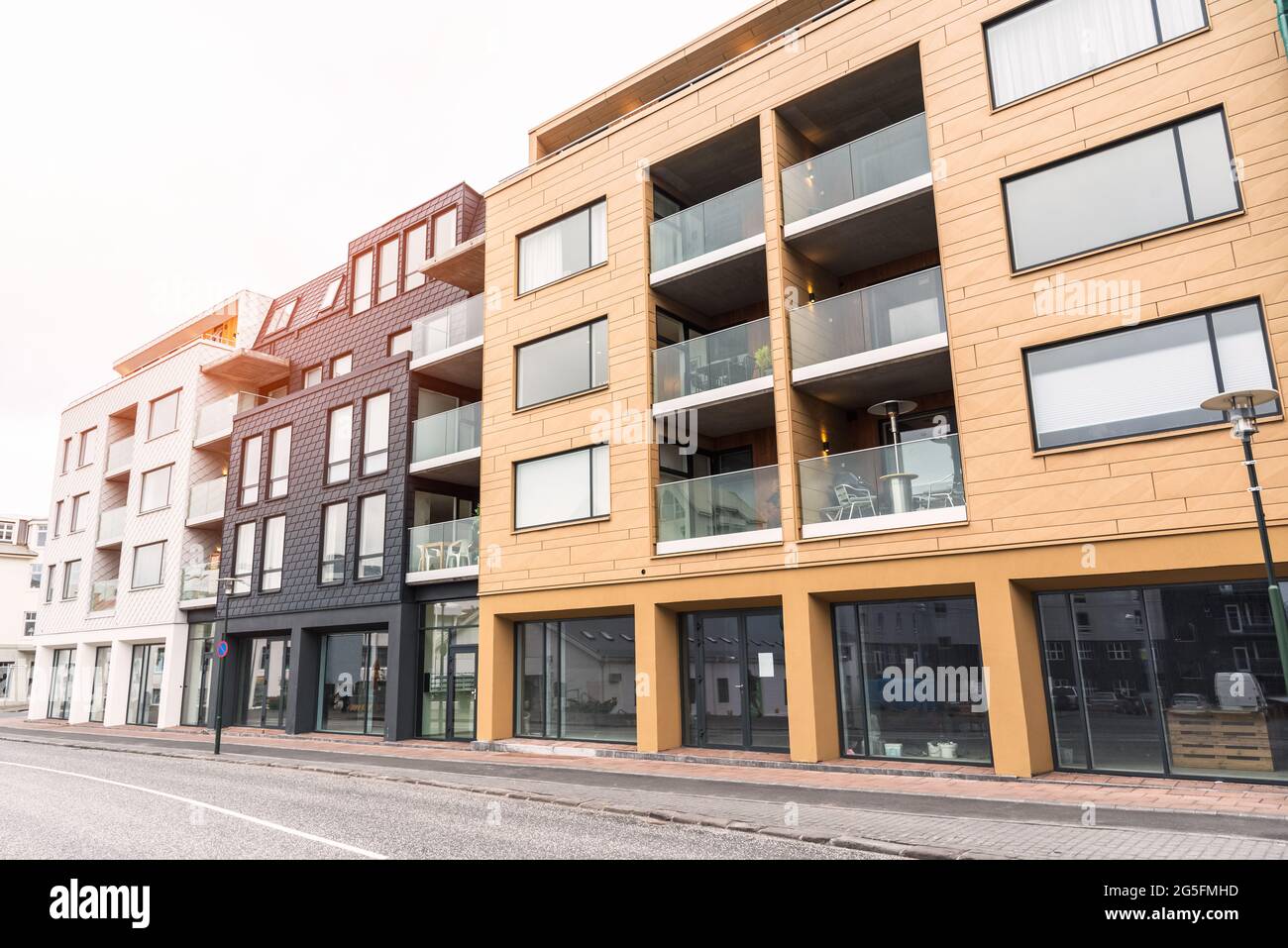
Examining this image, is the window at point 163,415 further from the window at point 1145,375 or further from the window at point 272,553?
the window at point 1145,375

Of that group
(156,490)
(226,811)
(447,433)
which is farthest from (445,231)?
(226,811)

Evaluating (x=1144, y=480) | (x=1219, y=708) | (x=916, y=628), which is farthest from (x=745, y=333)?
(x=1219, y=708)

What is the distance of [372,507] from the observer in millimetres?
24312

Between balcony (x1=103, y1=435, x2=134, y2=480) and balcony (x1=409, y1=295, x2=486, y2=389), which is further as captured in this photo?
balcony (x1=103, y1=435, x2=134, y2=480)

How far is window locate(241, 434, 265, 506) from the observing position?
1128 inches

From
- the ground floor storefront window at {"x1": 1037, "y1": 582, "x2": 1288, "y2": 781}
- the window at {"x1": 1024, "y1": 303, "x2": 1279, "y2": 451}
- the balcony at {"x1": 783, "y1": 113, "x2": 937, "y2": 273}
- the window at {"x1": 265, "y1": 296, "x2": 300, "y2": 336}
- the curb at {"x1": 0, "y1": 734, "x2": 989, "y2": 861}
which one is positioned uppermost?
the window at {"x1": 265, "y1": 296, "x2": 300, "y2": 336}

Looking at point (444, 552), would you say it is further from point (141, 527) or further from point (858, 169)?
point (141, 527)

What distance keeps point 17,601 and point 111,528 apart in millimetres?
31369

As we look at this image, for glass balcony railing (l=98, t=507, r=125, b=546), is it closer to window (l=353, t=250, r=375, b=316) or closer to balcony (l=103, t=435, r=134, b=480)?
balcony (l=103, t=435, r=134, b=480)

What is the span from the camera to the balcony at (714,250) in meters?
17.4

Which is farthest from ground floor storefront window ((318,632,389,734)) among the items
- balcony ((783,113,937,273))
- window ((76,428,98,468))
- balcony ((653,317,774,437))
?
window ((76,428,98,468))

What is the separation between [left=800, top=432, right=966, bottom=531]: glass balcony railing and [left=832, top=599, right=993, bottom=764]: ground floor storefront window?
1778 millimetres
